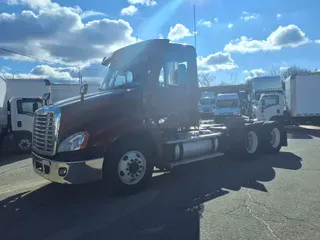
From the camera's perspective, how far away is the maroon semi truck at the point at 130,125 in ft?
17.3

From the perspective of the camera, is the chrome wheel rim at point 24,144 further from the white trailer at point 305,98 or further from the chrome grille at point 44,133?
the white trailer at point 305,98

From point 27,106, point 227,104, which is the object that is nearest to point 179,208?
point 27,106

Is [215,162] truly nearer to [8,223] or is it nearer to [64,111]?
[64,111]

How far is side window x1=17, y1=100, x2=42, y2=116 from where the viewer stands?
40.0ft

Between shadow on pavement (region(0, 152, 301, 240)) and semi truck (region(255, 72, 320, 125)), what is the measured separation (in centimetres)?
1214

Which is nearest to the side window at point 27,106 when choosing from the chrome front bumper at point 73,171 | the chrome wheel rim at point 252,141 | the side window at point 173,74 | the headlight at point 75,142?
the chrome front bumper at point 73,171

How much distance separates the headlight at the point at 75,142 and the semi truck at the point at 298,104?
15628mm

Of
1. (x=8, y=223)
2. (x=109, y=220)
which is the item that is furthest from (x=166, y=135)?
(x=8, y=223)

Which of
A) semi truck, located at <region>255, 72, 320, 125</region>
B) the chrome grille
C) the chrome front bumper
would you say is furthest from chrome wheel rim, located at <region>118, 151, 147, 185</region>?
semi truck, located at <region>255, 72, 320, 125</region>

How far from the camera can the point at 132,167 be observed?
5805 mm

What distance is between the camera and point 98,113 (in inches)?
220

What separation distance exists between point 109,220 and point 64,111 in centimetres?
207

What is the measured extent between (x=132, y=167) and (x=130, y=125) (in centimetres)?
81

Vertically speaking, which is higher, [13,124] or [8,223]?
[13,124]
